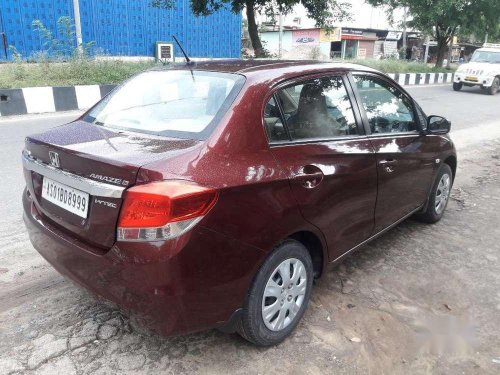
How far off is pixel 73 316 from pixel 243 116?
5.25ft

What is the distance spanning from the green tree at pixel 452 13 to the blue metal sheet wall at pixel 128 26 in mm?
9163

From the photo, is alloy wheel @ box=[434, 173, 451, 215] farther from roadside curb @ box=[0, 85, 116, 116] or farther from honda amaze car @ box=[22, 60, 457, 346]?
roadside curb @ box=[0, 85, 116, 116]

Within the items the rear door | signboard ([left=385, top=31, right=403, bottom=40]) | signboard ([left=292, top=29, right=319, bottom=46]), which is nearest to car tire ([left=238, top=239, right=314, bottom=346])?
the rear door

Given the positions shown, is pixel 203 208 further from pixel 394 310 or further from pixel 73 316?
pixel 394 310

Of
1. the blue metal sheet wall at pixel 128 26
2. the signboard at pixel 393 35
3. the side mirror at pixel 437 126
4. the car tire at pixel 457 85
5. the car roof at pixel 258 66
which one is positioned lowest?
the car tire at pixel 457 85

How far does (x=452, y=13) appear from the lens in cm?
2192

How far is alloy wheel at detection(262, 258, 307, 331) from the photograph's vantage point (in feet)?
7.95

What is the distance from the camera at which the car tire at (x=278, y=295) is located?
7.61 feet

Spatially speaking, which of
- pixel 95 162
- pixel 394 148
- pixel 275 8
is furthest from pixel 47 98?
pixel 95 162

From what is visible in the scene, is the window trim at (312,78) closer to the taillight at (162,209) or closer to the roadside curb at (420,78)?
the taillight at (162,209)

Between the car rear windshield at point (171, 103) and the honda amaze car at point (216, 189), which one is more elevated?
the car rear windshield at point (171, 103)

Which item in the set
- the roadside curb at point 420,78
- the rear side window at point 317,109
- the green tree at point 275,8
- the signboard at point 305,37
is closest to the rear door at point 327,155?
the rear side window at point 317,109

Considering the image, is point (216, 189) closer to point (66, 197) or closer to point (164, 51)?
point (66, 197)

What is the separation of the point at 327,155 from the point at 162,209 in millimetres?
1164
